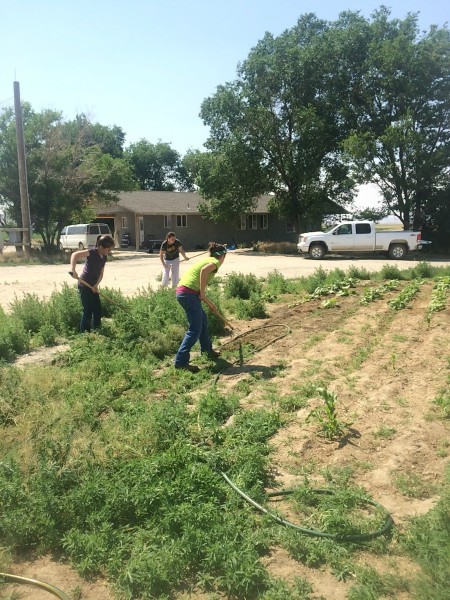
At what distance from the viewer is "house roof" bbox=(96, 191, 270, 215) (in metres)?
39.1

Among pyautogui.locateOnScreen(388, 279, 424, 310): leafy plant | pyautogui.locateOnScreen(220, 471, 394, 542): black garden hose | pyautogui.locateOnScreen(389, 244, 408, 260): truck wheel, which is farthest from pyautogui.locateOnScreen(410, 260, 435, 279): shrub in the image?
pyautogui.locateOnScreen(389, 244, 408, 260): truck wheel

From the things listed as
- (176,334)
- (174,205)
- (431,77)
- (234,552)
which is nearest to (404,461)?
(234,552)

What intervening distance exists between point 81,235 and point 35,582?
1220 inches

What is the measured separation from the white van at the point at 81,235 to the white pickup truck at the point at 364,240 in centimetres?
1261

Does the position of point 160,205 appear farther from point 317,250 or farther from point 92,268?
point 92,268

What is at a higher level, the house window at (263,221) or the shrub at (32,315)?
the house window at (263,221)

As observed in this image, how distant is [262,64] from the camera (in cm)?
3366

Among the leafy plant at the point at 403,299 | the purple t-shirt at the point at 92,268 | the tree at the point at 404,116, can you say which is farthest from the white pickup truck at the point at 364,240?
the purple t-shirt at the point at 92,268

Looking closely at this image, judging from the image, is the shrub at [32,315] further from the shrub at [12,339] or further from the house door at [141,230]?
the house door at [141,230]

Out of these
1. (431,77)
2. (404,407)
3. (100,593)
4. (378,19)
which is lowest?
(100,593)

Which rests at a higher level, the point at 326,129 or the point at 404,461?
the point at 326,129

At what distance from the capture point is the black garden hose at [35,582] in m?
3.23

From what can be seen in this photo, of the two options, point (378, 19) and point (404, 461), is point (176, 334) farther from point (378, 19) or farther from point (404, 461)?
point (378, 19)

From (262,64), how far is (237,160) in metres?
5.81
